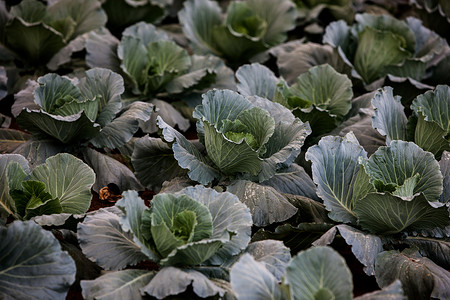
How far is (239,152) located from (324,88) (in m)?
1.33

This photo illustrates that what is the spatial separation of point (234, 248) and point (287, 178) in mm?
916

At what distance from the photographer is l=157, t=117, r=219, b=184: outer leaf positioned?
11.8 feet

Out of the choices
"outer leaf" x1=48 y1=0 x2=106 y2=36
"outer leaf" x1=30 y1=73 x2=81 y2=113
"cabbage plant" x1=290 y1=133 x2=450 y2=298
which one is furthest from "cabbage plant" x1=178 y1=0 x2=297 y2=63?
"cabbage plant" x1=290 y1=133 x2=450 y2=298

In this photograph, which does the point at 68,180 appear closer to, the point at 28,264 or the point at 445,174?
the point at 28,264

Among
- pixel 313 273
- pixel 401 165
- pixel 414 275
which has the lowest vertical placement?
pixel 414 275

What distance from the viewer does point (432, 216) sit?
3.43m

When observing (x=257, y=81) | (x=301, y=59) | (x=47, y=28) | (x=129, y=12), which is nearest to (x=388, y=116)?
(x=257, y=81)

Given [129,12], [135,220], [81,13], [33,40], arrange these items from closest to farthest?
[135,220] → [33,40] → [81,13] → [129,12]

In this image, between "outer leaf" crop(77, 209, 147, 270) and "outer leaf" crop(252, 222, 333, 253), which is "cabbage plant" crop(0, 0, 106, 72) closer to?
"outer leaf" crop(77, 209, 147, 270)

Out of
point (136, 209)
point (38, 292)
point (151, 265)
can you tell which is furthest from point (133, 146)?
point (38, 292)

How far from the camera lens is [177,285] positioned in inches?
112

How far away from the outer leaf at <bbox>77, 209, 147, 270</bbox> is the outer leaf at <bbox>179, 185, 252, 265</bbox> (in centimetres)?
42

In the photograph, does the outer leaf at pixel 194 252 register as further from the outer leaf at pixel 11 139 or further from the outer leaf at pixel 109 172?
the outer leaf at pixel 11 139

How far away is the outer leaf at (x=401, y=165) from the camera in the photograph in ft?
11.6
